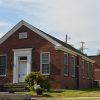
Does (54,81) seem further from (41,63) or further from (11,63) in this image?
(11,63)

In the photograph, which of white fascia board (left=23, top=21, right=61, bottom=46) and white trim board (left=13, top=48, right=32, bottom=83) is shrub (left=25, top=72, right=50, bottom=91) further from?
white fascia board (left=23, top=21, right=61, bottom=46)

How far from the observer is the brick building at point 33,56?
34.2 m

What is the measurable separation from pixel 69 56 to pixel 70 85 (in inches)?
119

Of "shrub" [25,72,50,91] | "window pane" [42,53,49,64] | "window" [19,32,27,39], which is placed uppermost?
"window" [19,32,27,39]

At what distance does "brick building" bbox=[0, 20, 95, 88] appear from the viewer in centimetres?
3425

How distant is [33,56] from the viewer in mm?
35312

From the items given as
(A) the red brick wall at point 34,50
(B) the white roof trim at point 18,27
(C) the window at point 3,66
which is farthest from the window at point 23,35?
(C) the window at point 3,66

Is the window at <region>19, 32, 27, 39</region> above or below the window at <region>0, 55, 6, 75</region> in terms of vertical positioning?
above

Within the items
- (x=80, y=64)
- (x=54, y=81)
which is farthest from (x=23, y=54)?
(x=80, y=64)

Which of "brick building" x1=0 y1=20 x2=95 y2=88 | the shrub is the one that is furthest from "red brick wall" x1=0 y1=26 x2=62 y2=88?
the shrub

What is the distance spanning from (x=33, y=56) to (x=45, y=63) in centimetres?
151

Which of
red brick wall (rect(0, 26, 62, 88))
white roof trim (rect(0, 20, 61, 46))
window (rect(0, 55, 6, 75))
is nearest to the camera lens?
red brick wall (rect(0, 26, 62, 88))

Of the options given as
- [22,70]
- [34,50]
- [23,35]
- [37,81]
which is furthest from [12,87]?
[23,35]

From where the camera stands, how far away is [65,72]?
3600 cm
